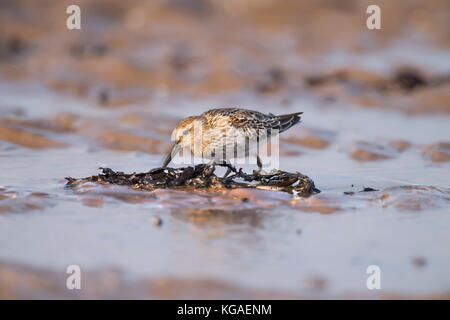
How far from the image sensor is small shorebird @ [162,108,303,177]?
694 cm

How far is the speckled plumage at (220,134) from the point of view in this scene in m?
6.94

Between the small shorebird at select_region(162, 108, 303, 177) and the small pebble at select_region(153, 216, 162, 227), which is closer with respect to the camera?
the small pebble at select_region(153, 216, 162, 227)

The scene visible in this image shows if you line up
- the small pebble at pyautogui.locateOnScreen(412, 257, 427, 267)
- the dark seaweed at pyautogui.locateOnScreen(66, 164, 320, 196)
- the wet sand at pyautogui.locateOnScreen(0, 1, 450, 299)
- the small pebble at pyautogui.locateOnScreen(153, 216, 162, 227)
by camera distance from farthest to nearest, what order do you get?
1. the dark seaweed at pyautogui.locateOnScreen(66, 164, 320, 196)
2. the small pebble at pyautogui.locateOnScreen(153, 216, 162, 227)
3. the small pebble at pyautogui.locateOnScreen(412, 257, 427, 267)
4. the wet sand at pyautogui.locateOnScreen(0, 1, 450, 299)

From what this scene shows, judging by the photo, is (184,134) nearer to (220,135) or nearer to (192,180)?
(220,135)

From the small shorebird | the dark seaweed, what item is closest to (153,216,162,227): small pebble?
the dark seaweed

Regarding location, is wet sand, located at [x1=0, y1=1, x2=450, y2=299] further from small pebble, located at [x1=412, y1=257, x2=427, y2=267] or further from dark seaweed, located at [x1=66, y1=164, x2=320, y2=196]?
dark seaweed, located at [x1=66, y1=164, x2=320, y2=196]

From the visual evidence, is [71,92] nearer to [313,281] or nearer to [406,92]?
[406,92]

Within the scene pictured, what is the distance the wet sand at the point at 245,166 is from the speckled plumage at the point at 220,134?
77 centimetres

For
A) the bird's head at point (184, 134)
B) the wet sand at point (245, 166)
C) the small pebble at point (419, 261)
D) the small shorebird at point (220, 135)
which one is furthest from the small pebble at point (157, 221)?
the small pebble at point (419, 261)

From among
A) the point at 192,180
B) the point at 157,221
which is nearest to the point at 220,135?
the point at 192,180

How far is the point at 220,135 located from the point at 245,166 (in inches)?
48.2

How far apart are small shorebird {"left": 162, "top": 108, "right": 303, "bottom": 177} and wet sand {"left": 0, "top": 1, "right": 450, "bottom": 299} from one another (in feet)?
2.50
